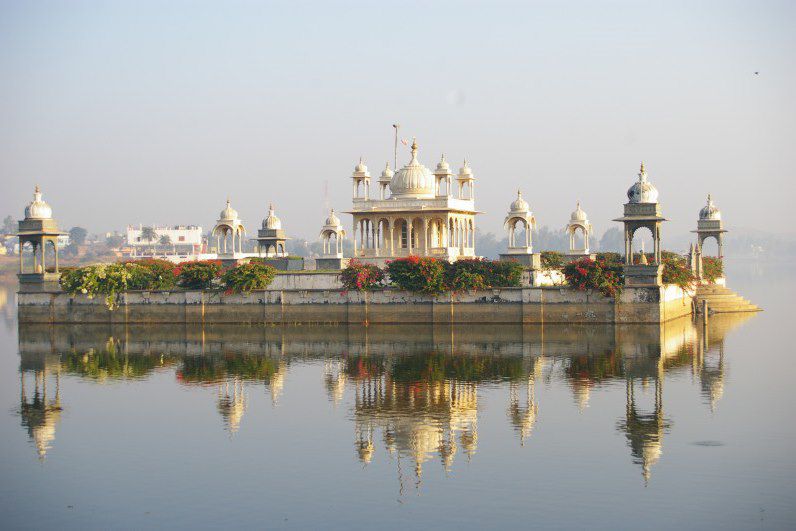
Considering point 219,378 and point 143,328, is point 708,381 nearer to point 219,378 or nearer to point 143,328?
point 219,378

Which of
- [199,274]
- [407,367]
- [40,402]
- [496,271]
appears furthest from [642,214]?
[40,402]

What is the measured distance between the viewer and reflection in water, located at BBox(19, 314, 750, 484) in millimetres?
27844

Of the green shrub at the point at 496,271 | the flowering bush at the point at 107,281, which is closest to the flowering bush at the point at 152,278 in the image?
the flowering bush at the point at 107,281

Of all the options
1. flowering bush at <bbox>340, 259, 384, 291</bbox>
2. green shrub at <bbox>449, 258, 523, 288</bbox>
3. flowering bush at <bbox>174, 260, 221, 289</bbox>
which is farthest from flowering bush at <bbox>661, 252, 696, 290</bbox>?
flowering bush at <bbox>174, 260, 221, 289</bbox>

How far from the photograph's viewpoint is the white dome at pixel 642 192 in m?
50.5

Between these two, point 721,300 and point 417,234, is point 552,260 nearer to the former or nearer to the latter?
point 417,234

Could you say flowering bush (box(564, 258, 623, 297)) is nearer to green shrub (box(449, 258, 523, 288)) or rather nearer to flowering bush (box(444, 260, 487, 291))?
green shrub (box(449, 258, 523, 288))

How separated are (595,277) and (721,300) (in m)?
16.5

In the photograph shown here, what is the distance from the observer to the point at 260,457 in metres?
25.1

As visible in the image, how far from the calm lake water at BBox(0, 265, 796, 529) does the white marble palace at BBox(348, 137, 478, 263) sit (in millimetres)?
13915

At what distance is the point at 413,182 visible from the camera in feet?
201

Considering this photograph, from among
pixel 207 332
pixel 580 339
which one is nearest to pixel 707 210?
pixel 580 339

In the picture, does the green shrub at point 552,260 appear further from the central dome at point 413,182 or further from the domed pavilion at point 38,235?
the domed pavilion at point 38,235

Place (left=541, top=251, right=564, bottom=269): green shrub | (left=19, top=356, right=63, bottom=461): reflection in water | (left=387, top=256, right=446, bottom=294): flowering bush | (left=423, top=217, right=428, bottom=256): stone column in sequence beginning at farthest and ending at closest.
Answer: (left=423, top=217, right=428, bottom=256): stone column → (left=541, top=251, right=564, bottom=269): green shrub → (left=387, top=256, right=446, bottom=294): flowering bush → (left=19, top=356, right=63, bottom=461): reflection in water
